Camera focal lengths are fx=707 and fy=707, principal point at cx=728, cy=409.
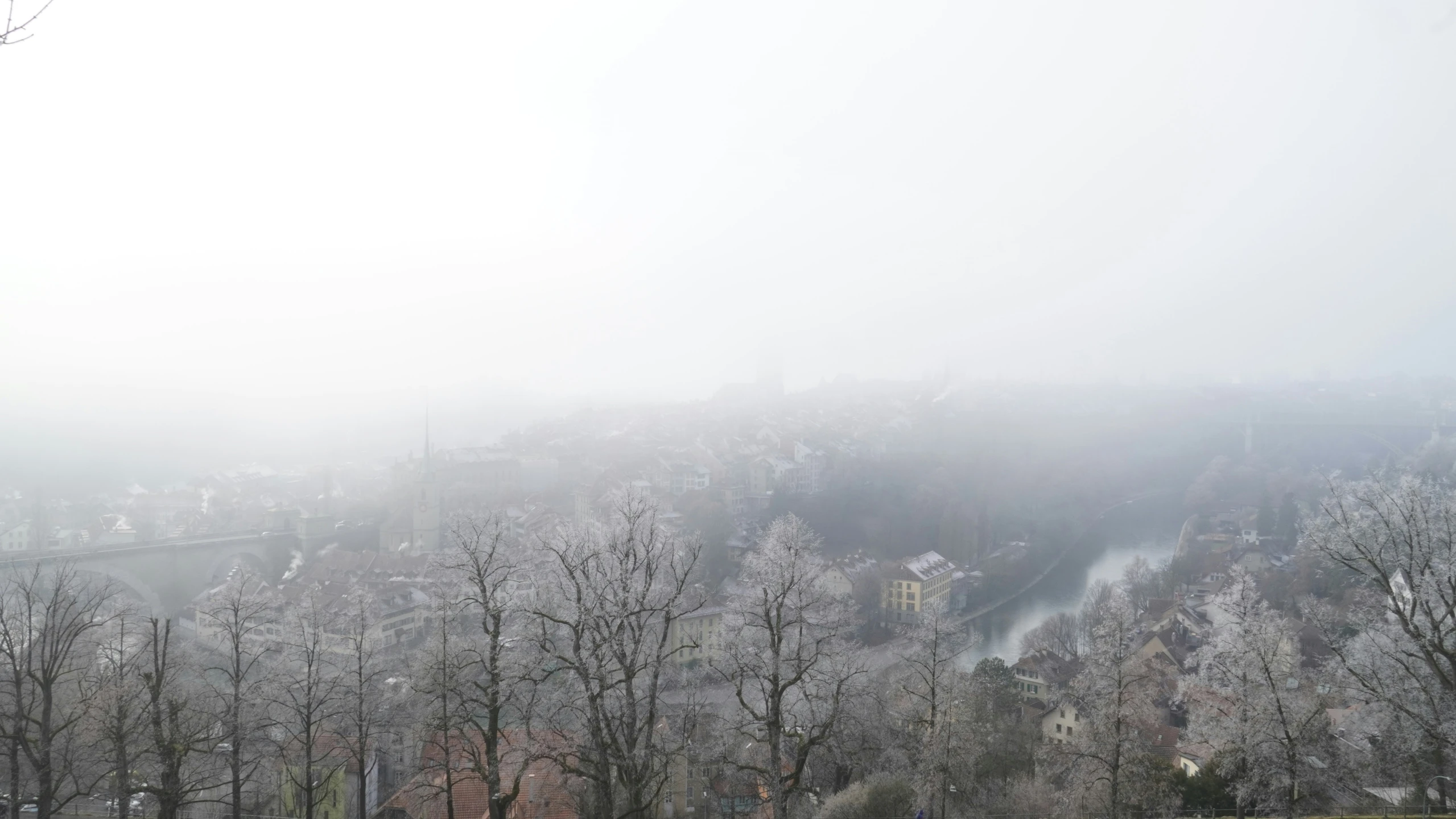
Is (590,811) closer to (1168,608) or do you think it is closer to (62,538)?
(1168,608)

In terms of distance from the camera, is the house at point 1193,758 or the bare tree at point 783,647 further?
the house at point 1193,758

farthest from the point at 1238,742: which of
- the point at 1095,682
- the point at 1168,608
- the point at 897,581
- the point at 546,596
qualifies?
the point at 897,581

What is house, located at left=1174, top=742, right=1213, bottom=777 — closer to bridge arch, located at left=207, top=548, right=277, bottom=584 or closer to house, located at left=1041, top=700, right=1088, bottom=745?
house, located at left=1041, top=700, right=1088, bottom=745

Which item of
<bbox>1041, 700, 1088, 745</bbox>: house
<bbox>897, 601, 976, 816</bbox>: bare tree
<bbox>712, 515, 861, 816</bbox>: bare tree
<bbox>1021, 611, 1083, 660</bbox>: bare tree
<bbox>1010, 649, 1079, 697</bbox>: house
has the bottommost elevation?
<bbox>1021, 611, 1083, 660</bbox>: bare tree

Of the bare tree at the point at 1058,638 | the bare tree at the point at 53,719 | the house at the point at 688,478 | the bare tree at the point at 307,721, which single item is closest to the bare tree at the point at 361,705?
the bare tree at the point at 307,721

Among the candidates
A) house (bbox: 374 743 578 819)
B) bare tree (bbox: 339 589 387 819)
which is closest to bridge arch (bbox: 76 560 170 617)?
bare tree (bbox: 339 589 387 819)

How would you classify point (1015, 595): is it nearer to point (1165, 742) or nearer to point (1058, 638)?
point (1058, 638)

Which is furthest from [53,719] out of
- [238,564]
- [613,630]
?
[238,564]

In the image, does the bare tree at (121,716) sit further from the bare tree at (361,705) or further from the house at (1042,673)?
the house at (1042,673)
